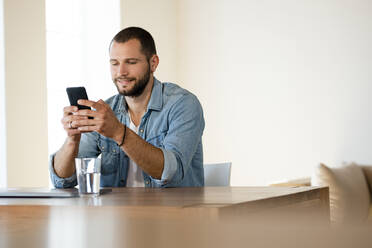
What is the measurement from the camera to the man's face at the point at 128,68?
7.47ft

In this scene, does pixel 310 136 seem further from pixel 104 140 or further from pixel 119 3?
pixel 104 140

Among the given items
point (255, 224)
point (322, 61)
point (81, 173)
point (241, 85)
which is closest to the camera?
point (255, 224)

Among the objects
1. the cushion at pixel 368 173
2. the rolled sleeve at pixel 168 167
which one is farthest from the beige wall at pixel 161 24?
the rolled sleeve at pixel 168 167

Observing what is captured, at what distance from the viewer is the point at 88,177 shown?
53.0 inches

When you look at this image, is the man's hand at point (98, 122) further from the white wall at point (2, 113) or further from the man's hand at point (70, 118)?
the white wall at point (2, 113)

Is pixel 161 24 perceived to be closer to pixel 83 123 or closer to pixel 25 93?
pixel 25 93

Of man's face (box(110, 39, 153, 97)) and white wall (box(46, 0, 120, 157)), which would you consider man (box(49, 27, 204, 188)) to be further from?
white wall (box(46, 0, 120, 157))

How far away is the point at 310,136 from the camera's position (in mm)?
5027

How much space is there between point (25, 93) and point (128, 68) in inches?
84.4

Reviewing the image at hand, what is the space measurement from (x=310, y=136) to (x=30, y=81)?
95.0 inches

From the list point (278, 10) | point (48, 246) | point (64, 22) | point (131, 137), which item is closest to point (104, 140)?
point (131, 137)

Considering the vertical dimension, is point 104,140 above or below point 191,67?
below

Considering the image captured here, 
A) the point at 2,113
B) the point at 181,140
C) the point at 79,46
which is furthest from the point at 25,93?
the point at 181,140

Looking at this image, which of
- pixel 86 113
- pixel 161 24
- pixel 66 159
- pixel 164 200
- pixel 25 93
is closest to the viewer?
pixel 164 200
